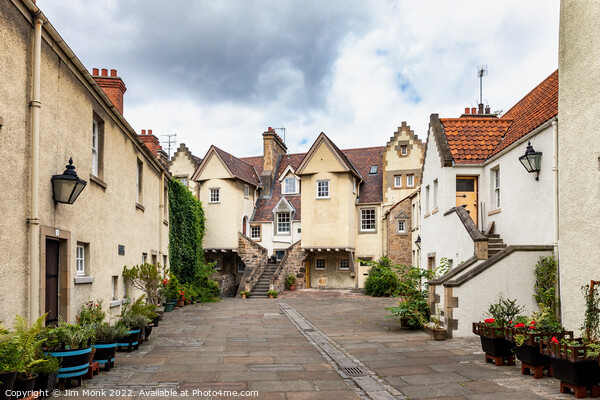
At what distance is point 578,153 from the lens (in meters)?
9.76

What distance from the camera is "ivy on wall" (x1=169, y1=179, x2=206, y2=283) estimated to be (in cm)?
2548

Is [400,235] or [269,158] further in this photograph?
[269,158]

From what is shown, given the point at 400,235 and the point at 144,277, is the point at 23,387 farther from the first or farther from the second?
the point at 400,235

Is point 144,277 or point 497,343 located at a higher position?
point 144,277

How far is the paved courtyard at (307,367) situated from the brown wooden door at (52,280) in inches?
60.8

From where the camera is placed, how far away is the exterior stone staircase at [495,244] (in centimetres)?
1470

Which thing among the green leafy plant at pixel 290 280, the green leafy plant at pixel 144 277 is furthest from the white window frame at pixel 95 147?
the green leafy plant at pixel 290 280

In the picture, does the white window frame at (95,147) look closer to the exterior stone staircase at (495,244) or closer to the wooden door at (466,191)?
the exterior stone staircase at (495,244)

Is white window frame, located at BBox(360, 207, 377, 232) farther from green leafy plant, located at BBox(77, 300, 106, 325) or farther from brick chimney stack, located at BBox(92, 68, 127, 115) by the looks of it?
green leafy plant, located at BBox(77, 300, 106, 325)

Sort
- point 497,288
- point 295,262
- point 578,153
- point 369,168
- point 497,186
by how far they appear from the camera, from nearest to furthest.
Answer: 1. point 578,153
2. point 497,288
3. point 497,186
4. point 295,262
5. point 369,168

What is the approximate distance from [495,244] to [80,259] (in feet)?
36.6

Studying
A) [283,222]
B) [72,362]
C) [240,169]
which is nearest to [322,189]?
[283,222]

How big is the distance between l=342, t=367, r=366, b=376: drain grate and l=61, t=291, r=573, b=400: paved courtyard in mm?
17

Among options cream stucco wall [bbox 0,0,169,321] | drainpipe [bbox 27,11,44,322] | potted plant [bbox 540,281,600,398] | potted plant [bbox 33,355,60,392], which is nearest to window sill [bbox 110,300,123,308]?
cream stucco wall [bbox 0,0,169,321]
